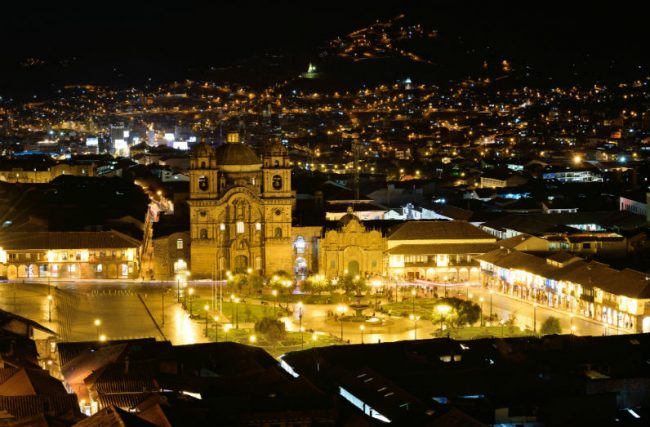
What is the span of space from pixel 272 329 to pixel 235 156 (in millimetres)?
12393

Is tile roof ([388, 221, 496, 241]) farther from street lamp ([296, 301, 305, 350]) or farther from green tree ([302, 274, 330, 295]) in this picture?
street lamp ([296, 301, 305, 350])

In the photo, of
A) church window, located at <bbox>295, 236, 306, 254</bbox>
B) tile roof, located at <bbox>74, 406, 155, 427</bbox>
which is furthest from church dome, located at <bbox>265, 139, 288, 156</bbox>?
tile roof, located at <bbox>74, 406, 155, 427</bbox>

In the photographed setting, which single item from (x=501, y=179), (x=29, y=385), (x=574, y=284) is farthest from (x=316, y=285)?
(x=501, y=179)

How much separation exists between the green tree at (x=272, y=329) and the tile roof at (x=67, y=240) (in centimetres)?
1139

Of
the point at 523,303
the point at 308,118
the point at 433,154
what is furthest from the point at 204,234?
the point at 308,118

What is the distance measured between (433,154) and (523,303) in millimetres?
49428

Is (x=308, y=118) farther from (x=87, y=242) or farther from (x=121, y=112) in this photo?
(x=87, y=242)

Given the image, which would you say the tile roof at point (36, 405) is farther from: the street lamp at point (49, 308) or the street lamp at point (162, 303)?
the street lamp at point (162, 303)

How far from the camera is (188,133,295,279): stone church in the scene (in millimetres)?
39781

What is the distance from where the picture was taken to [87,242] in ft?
131

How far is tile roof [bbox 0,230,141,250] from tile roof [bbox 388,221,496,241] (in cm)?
825

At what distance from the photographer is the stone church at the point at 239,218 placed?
39781 millimetres

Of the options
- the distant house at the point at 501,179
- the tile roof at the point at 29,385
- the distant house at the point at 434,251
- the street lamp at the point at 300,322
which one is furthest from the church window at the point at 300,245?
the distant house at the point at 501,179

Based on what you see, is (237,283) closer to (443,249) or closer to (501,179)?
(443,249)
